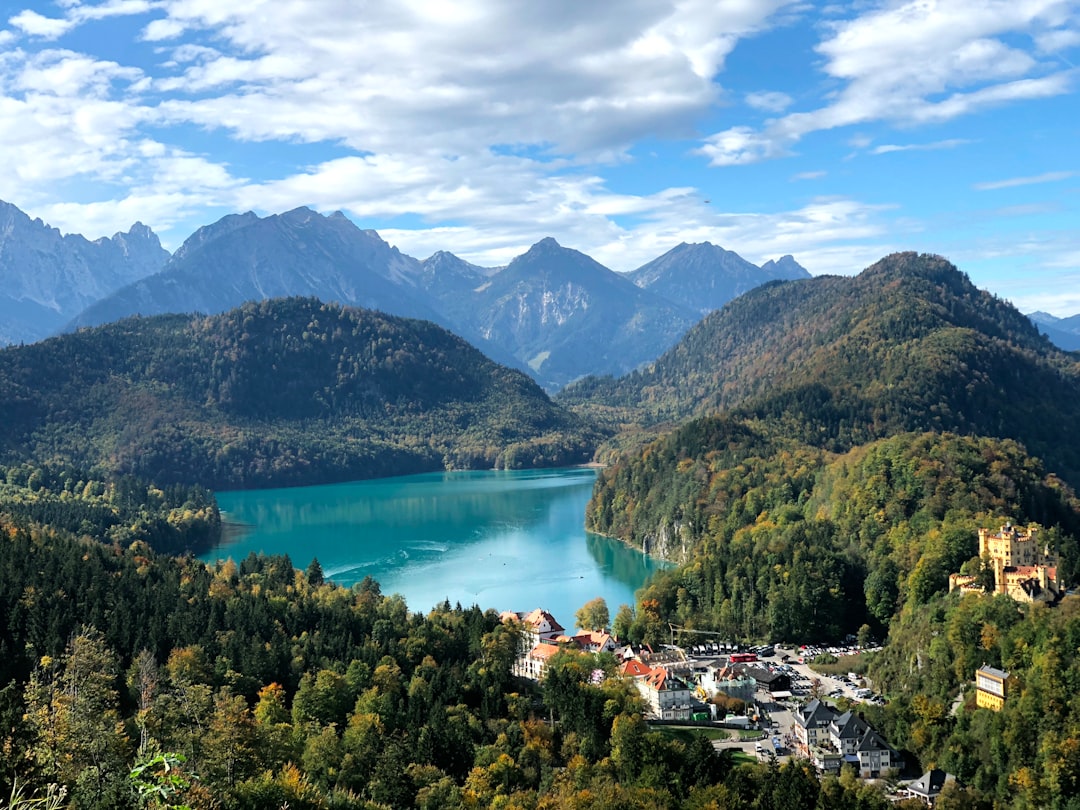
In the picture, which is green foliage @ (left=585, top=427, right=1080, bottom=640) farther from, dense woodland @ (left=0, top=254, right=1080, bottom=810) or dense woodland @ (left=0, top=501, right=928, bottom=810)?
dense woodland @ (left=0, top=501, right=928, bottom=810)

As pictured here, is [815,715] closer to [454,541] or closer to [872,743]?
[872,743]

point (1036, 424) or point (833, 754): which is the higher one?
point (1036, 424)

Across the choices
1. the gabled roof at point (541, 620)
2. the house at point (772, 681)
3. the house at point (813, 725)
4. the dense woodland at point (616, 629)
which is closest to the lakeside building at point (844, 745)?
the house at point (813, 725)

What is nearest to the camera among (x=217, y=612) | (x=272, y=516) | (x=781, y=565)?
(x=217, y=612)

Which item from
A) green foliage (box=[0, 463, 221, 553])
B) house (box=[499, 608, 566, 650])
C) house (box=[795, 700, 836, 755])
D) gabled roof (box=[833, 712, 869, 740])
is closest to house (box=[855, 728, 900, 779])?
gabled roof (box=[833, 712, 869, 740])

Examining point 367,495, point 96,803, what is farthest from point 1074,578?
point 367,495

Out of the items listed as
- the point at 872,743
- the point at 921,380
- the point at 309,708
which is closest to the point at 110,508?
the point at 309,708

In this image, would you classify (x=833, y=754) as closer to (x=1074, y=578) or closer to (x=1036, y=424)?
(x=1074, y=578)
